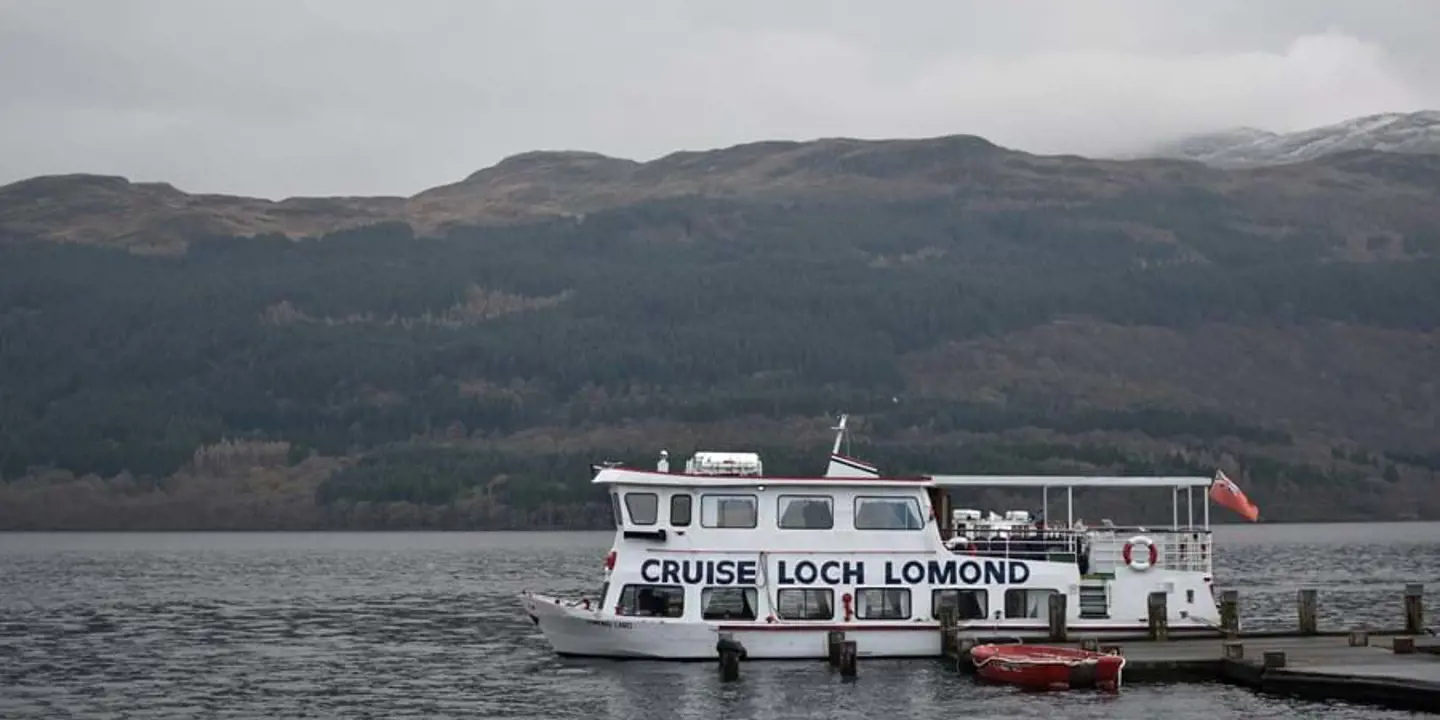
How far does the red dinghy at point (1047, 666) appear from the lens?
6228 centimetres

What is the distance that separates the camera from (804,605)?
6788 cm

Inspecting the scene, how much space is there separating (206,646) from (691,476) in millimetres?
33698

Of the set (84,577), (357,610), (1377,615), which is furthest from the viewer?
(84,577)

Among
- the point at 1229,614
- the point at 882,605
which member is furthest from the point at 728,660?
the point at 1229,614

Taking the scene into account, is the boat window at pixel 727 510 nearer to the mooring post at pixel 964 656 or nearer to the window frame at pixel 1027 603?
the mooring post at pixel 964 656

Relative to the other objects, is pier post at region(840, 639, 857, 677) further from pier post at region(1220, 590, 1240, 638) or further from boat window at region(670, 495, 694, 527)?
pier post at region(1220, 590, 1240, 638)

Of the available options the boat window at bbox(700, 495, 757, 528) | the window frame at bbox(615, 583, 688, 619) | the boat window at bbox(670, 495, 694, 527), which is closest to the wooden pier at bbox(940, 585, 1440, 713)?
the boat window at bbox(700, 495, 757, 528)

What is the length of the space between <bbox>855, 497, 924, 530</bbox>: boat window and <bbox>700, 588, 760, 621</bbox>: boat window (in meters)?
4.23

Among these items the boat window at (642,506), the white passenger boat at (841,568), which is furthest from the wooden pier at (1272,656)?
the boat window at (642,506)

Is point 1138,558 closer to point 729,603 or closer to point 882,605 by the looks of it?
point 882,605

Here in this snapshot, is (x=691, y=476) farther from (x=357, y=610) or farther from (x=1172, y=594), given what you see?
(x=357, y=610)

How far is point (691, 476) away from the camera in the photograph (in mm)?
66750

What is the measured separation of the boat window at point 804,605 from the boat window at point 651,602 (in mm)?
3285

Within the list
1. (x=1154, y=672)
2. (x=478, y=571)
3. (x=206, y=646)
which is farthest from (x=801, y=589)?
(x=478, y=571)
